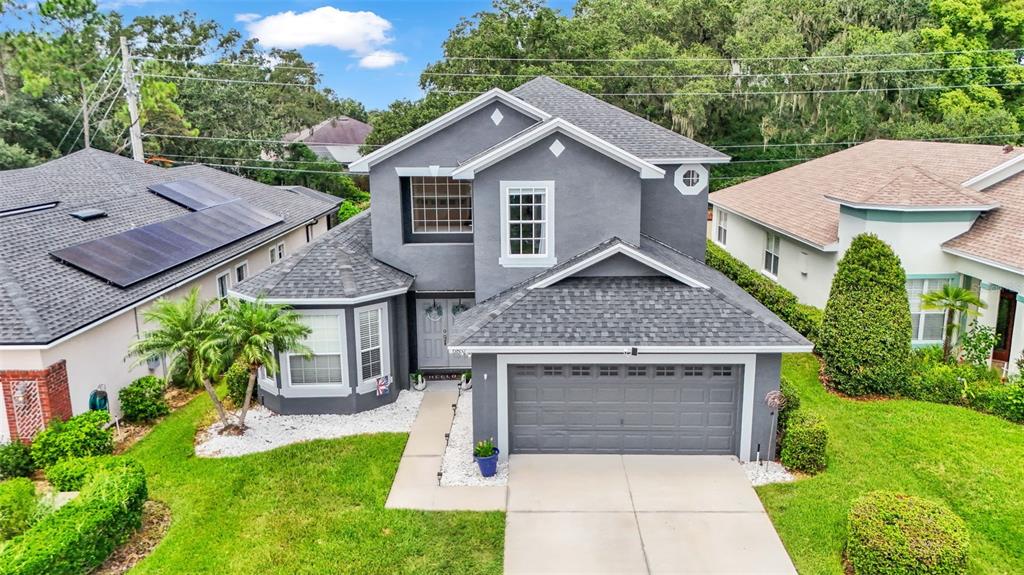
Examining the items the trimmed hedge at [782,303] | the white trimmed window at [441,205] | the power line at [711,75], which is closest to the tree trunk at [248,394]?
the white trimmed window at [441,205]

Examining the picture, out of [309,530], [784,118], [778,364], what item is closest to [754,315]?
[778,364]

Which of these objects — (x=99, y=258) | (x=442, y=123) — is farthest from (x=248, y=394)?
(x=442, y=123)

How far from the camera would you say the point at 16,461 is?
11.9 metres

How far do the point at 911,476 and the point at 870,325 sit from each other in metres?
4.48

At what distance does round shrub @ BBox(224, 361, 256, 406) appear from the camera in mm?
15328

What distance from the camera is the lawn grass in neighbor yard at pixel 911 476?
9.85 metres

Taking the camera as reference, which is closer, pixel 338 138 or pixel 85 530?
pixel 85 530

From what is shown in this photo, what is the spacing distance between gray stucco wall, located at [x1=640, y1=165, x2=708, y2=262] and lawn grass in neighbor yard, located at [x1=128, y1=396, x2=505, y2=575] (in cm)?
964

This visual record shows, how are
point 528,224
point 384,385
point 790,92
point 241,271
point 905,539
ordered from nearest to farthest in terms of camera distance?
point 905,539 → point 528,224 → point 384,385 → point 241,271 → point 790,92

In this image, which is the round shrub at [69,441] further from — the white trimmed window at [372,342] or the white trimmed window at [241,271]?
the white trimmed window at [241,271]

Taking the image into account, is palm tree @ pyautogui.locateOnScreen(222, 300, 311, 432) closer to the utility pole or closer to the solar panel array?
the solar panel array

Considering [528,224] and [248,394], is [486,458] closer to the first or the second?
[528,224]

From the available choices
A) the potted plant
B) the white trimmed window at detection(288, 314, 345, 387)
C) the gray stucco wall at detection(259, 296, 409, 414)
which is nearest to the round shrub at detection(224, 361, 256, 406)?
the gray stucco wall at detection(259, 296, 409, 414)

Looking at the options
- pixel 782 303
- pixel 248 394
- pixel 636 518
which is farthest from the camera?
pixel 782 303
